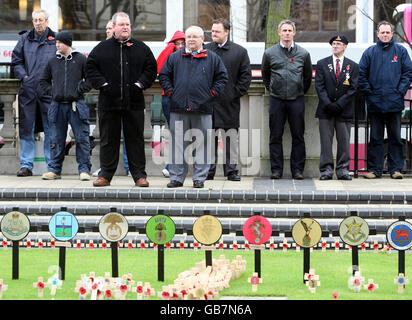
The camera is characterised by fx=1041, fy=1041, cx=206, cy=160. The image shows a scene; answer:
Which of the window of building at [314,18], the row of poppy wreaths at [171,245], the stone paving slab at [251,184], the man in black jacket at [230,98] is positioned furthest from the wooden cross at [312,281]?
the window of building at [314,18]

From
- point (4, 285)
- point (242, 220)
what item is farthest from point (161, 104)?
point (4, 285)

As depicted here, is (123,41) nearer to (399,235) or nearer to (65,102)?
(65,102)

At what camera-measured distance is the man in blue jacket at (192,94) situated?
13.1 m

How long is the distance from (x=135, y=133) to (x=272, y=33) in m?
4.47

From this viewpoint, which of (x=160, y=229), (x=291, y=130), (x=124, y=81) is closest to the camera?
(x=160, y=229)

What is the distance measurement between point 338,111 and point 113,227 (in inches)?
250

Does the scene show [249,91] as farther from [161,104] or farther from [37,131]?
[37,131]

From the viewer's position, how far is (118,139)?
13477 mm

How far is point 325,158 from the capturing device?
1441 centimetres

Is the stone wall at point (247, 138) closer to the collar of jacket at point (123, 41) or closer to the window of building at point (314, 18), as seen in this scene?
the collar of jacket at point (123, 41)

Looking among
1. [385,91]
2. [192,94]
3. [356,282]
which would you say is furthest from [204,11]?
[356,282]

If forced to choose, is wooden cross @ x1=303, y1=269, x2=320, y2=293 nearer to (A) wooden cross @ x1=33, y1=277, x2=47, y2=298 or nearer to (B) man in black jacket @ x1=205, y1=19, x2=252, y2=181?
(A) wooden cross @ x1=33, y1=277, x2=47, y2=298

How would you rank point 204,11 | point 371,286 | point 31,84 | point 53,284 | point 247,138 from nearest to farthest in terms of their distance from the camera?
point 53,284 → point 371,286 → point 31,84 → point 247,138 → point 204,11

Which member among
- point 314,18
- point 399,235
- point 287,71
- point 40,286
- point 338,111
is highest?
point 314,18
